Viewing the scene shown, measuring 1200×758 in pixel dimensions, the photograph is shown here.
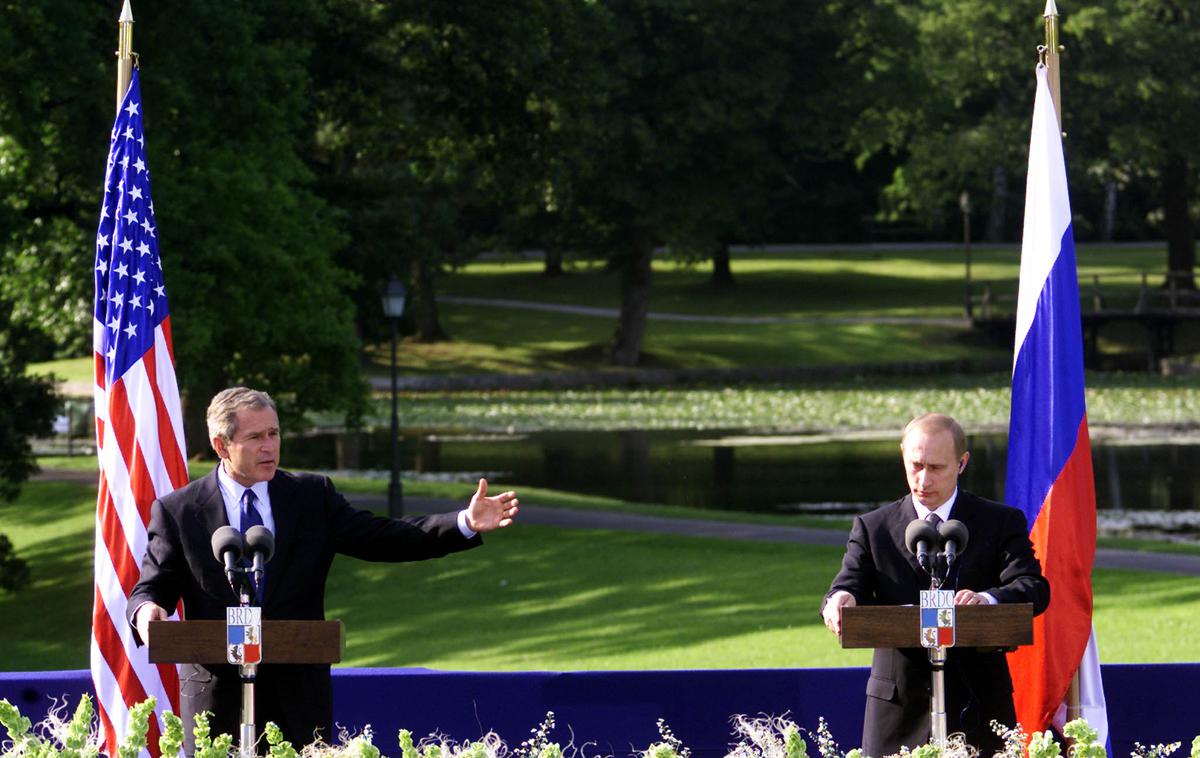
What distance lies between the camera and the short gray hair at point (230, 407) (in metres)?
6.63

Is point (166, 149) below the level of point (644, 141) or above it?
below

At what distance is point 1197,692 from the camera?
8.67 m

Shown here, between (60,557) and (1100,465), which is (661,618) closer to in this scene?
(60,557)

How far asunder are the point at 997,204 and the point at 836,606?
74.0 metres

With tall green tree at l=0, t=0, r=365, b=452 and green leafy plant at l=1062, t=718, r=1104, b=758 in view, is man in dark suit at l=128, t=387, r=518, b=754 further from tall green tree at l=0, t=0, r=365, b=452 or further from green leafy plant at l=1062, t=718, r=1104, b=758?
tall green tree at l=0, t=0, r=365, b=452

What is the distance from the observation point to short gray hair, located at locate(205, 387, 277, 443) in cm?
663

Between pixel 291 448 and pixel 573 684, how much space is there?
31.7 m

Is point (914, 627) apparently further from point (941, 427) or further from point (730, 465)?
point (730, 465)

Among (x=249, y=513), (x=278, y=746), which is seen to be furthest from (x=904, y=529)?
(x=278, y=746)

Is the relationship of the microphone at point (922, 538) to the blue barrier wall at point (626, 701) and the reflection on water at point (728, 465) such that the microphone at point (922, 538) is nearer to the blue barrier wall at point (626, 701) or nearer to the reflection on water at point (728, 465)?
the blue barrier wall at point (626, 701)

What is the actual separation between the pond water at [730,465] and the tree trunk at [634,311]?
18755 mm

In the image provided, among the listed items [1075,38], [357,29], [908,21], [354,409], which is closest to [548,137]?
[357,29]

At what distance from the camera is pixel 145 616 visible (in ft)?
21.9

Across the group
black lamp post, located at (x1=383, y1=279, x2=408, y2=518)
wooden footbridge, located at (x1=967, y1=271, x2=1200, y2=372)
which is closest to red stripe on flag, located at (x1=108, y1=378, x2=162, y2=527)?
black lamp post, located at (x1=383, y1=279, x2=408, y2=518)
